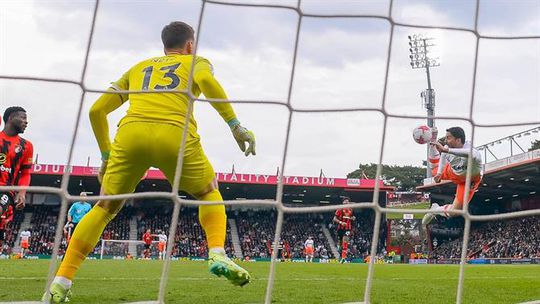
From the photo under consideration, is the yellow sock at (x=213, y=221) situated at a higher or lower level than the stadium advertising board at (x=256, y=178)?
lower

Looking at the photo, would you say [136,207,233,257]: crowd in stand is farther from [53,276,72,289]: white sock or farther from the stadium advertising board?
[53,276,72,289]: white sock

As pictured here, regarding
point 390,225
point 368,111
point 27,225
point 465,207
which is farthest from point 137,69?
point 390,225

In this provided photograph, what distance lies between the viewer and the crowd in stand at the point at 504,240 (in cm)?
1834

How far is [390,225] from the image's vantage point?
2344cm

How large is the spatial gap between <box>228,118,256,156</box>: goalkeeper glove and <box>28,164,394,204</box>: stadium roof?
56.1ft

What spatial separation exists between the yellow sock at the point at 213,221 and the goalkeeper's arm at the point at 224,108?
0.26 metres

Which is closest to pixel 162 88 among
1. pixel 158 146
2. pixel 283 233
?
pixel 158 146

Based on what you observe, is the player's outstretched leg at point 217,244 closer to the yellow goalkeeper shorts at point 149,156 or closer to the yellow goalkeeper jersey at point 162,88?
the yellow goalkeeper shorts at point 149,156

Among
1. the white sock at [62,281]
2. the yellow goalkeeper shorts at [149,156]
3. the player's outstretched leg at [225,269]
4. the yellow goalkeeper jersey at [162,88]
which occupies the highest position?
the yellow goalkeeper jersey at [162,88]

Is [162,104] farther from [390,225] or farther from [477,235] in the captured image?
[390,225]

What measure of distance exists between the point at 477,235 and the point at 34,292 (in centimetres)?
1906

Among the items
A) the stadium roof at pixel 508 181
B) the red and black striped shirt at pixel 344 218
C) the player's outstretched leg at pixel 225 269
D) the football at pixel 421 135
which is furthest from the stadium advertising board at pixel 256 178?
the player's outstretched leg at pixel 225 269

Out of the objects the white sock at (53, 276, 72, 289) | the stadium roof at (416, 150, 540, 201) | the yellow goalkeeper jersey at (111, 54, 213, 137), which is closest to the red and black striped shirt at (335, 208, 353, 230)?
the stadium roof at (416, 150, 540, 201)

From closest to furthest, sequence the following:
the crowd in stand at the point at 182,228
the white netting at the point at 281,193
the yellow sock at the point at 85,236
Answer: the white netting at the point at 281,193 < the yellow sock at the point at 85,236 < the crowd in stand at the point at 182,228
